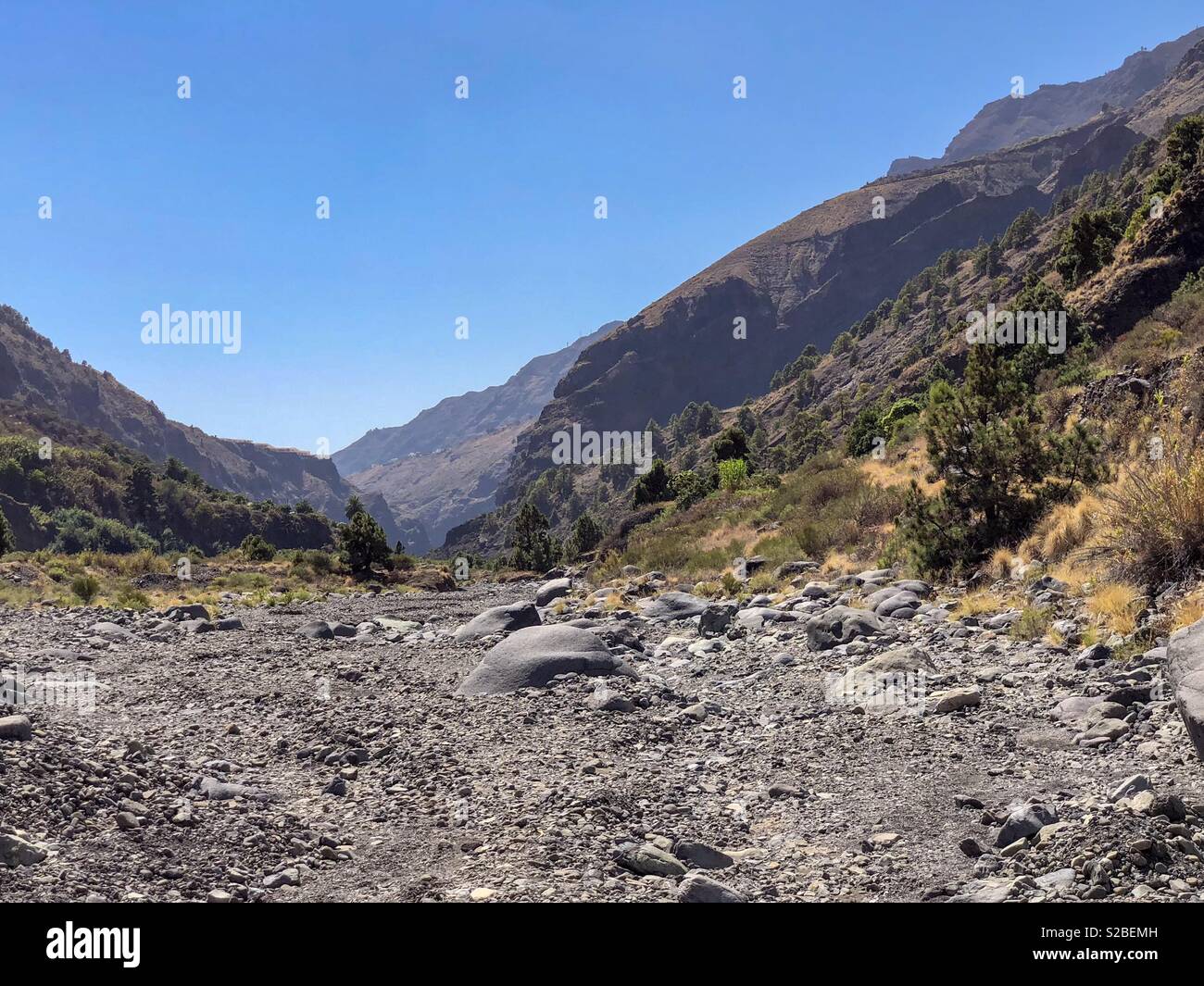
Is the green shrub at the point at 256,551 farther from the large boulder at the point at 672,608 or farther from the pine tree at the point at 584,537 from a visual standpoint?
the large boulder at the point at 672,608

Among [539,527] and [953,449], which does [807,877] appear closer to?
[953,449]

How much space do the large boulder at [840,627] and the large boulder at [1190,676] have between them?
5.33 m

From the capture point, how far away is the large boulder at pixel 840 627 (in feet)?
36.1

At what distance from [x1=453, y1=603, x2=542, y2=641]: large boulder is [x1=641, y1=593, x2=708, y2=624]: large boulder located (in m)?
2.19

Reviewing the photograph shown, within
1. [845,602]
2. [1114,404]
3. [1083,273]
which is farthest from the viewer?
[1083,273]

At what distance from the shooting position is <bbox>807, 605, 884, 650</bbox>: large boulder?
11.0 m

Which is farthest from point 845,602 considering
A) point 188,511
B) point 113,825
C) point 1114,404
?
point 188,511

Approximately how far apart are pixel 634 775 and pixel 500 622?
9059 millimetres

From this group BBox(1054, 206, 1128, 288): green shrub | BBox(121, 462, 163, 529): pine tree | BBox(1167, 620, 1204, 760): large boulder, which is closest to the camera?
BBox(1167, 620, 1204, 760): large boulder
